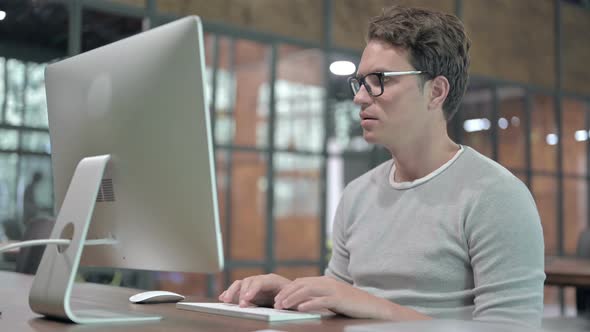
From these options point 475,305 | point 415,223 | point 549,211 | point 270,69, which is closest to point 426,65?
point 415,223

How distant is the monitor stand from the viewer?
131 centimetres

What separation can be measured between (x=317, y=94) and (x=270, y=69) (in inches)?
18.8

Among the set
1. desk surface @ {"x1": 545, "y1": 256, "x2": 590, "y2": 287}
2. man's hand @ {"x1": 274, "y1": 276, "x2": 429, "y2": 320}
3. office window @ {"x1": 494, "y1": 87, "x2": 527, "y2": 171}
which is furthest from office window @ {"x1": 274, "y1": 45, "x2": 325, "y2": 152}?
man's hand @ {"x1": 274, "y1": 276, "x2": 429, "y2": 320}

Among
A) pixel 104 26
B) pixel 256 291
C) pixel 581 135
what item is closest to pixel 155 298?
pixel 256 291

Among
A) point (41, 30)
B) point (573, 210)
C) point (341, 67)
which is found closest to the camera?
point (41, 30)

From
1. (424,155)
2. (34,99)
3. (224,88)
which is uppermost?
(224,88)

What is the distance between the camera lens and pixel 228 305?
1.56 meters

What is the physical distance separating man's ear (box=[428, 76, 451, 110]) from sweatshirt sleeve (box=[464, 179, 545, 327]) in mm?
313

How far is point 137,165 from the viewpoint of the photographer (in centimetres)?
134

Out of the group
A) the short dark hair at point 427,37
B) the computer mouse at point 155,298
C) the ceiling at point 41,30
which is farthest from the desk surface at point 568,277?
the ceiling at point 41,30

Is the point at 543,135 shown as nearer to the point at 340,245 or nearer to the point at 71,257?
the point at 340,245

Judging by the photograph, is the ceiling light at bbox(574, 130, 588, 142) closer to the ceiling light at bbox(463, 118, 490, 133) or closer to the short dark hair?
the ceiling light at bbox(463, 118, 490, 133)

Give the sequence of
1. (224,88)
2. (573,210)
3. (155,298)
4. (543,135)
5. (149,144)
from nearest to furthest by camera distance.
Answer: (149,144)
(155,298)
(224,88)
(543,135)
(573,210)

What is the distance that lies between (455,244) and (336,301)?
1.28 ft
